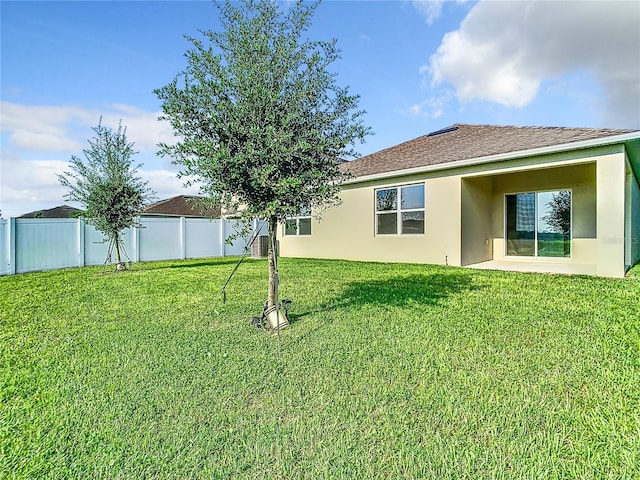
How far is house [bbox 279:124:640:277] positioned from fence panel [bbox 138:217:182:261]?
27.3 feet

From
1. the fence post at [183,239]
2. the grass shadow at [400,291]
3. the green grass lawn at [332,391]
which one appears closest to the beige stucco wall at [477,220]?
the grass shadow at [400,291]

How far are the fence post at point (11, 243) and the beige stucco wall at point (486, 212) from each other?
11.0m

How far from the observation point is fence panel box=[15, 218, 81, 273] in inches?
456

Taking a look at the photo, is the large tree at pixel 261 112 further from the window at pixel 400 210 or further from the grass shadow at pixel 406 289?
the window at pixel 400 210

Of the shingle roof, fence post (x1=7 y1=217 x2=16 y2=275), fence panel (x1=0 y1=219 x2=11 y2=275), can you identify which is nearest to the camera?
the shingle roof

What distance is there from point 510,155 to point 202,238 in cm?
Result: 1398

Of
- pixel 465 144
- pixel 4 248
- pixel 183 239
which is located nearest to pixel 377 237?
pixel 465 144

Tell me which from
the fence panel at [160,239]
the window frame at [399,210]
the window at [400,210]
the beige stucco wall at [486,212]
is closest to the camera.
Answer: the beige stucco wall at [486,212]

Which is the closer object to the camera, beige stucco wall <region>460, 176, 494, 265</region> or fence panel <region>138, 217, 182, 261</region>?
beige stucco wall <region>460, 176, 494, 265</region>

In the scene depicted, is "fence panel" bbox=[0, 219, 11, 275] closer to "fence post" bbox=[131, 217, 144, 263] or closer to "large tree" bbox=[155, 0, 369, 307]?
"fence post" bbox=[131, 217, 144, 263]

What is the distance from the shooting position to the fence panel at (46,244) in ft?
38.0

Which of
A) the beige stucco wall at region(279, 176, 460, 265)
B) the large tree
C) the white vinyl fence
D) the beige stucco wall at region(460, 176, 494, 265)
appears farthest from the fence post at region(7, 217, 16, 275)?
the beige stucco wall at region(460, 176, 494, 265)

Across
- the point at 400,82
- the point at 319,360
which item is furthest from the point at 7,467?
the point at 400,82

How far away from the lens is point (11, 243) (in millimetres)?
11258
